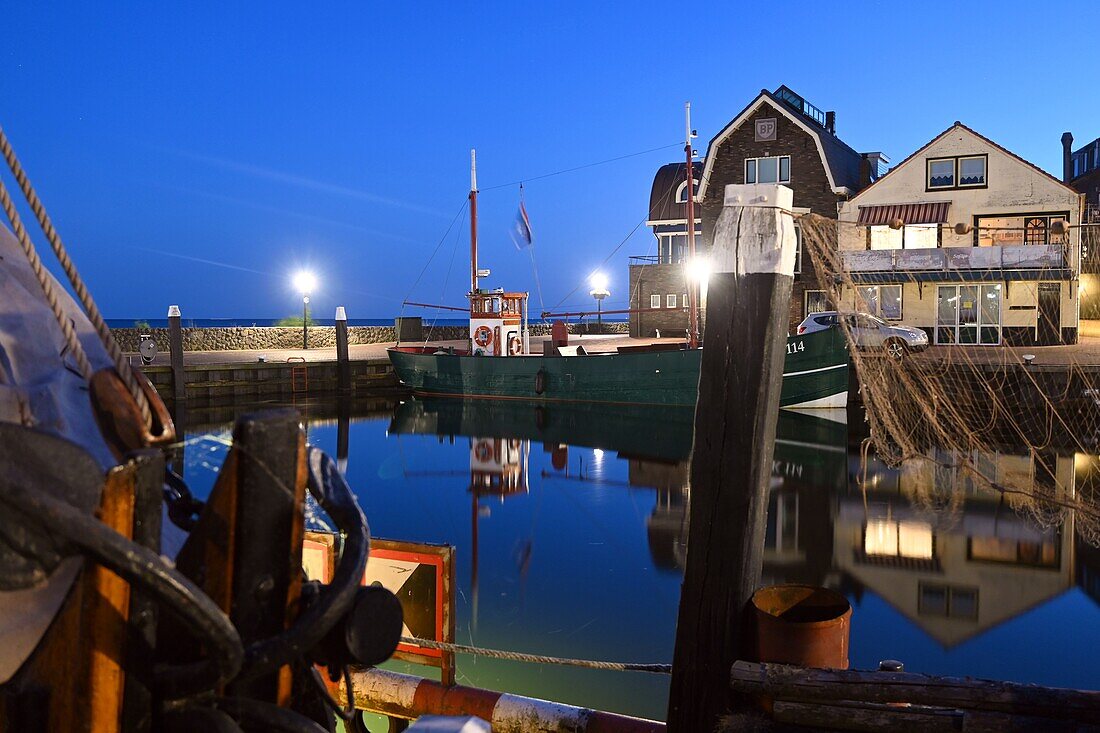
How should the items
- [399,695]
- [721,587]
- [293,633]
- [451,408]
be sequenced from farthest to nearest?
[451,408] < [399,695] < [721,587] < [293,633]

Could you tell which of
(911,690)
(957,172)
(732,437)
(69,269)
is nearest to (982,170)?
(957,172)

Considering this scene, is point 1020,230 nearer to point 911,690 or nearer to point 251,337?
point 911,690

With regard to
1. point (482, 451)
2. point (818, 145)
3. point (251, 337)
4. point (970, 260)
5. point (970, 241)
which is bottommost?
point (482, 451)

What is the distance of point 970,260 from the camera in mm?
26219

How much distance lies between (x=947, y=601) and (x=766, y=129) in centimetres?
2507

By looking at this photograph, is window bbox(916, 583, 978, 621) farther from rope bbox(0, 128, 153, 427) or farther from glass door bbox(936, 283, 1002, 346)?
glass door bbox(936, 283, 1002, 346)

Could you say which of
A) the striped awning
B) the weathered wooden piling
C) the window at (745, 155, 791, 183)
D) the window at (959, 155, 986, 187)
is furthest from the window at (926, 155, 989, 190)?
the weathered wooden piling

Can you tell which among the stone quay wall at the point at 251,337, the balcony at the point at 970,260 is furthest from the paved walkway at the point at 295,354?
the balcony at the point at 970,260

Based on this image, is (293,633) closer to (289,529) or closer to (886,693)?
(289,529)

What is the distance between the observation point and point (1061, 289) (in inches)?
1072

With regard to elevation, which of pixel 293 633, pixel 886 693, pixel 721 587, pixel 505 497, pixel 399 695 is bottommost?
pixel 505 497

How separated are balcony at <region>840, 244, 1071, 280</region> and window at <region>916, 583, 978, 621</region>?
1750cm

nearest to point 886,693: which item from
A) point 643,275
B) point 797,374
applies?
point 797,374

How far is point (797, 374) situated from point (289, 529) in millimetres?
22225
